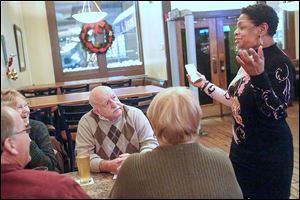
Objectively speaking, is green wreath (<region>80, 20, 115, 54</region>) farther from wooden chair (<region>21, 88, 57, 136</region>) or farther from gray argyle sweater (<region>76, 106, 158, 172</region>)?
gray argyle sweater (<region>76, 106, 158, 172</region>)

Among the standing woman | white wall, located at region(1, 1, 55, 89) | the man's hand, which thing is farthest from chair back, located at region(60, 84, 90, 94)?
the man's hand

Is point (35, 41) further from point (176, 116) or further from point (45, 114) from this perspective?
point (176, 116)

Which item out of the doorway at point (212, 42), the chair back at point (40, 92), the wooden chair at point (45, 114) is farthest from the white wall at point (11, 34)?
the doorway at point (212, 42)

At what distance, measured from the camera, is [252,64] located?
1289 millimetres

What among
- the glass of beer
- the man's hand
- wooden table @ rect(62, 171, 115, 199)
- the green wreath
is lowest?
wooden table @ rect(62, 171, 115, 199)

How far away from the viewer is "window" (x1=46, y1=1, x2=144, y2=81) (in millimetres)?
6754

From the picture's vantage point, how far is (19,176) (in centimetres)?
100

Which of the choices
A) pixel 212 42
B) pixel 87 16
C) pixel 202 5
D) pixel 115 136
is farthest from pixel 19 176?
pixel 202 5

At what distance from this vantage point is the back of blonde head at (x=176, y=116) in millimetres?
1075

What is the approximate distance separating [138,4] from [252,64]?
6.06 m

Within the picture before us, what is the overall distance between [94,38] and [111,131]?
208 inches

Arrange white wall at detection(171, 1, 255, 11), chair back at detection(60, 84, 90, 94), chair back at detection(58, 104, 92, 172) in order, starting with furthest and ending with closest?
white wall at detection(171, 1, 255, 11) → chair back at detection(60, 84, 90, 94) → chair back at detection(58, 104, 92, 172)

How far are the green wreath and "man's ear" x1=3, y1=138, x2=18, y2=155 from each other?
5.91 metres

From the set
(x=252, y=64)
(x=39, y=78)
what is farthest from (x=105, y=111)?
A: (x=39, y=78)
